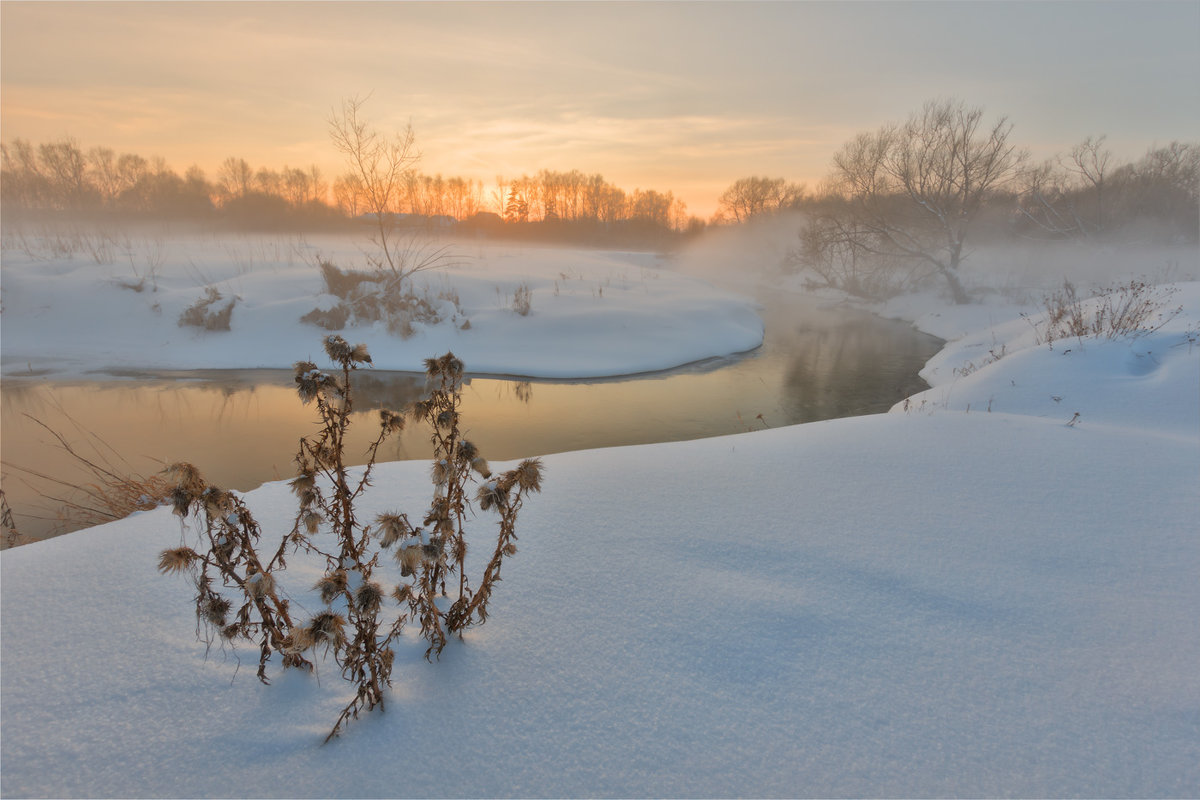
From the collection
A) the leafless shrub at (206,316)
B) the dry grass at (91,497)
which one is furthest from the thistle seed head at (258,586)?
the leafless shrub at (206,316)

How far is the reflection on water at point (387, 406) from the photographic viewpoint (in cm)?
640

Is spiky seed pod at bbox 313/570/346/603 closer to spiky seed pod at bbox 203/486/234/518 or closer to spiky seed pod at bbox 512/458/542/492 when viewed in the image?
spiky seed pod at bbox 203/486/234/518

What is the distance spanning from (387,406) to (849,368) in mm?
10104

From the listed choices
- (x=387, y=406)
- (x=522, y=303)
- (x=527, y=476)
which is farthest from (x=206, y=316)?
(x=527, y=476)

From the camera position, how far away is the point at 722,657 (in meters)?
2.14

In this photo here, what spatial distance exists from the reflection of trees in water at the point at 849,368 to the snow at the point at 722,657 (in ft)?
16.9

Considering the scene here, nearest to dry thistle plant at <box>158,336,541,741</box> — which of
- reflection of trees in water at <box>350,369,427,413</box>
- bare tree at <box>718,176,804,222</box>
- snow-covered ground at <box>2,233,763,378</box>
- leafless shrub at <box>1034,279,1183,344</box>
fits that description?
reflection of trees in water at <box>350,369,427,413</box>

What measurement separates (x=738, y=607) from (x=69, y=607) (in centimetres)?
315

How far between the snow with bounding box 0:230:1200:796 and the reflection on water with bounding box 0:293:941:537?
10.8ft

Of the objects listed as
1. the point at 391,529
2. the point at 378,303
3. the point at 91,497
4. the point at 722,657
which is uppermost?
the point at 378,303

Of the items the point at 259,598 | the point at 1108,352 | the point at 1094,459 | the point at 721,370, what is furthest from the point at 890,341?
the point at 259,598

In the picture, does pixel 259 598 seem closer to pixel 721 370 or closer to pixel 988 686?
pixel 988 686

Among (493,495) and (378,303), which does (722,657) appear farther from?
(378,303)

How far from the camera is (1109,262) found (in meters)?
22.9
